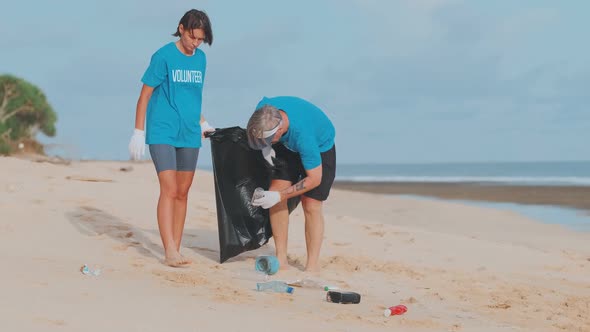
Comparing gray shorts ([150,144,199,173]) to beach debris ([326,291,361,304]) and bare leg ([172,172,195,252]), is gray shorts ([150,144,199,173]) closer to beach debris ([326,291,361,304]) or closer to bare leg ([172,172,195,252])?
bare leg ([172,172,195,252])

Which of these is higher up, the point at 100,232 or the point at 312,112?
the point at 312,112

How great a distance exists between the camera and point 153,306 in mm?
3461

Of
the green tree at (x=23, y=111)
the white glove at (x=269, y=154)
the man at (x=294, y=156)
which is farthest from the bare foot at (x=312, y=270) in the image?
the green tree at (x=23, y=111)

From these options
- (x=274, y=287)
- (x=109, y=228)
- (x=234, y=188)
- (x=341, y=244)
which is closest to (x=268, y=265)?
(x=274, y=287)

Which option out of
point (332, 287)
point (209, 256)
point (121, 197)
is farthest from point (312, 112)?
point (121, 197)

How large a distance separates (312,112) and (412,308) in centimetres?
149

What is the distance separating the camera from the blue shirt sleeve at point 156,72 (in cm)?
494

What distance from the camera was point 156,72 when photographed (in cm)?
495

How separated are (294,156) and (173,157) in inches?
34.0

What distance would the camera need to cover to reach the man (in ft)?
15.1

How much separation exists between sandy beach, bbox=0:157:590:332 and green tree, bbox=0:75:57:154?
14721 mm

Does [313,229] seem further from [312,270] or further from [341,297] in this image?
[341,297]

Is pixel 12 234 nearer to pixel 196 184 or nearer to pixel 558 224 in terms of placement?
pixel 558 224

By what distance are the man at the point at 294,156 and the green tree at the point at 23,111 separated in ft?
62.2
